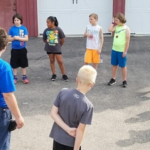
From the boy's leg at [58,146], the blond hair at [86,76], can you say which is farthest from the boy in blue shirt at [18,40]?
the blond hair at [86,76]

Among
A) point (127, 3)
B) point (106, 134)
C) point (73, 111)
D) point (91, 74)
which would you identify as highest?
point (127, 3)

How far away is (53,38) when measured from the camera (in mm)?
7965

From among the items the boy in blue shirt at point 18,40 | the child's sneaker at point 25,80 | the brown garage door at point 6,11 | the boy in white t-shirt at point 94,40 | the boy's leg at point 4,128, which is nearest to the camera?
the boy's leg at point 4,128

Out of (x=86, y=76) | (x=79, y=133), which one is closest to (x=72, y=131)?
(x=79, y=133)

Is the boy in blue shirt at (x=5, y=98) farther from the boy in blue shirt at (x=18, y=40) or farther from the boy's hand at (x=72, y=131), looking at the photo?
the boy in blue shirt at (x=18, y=40)

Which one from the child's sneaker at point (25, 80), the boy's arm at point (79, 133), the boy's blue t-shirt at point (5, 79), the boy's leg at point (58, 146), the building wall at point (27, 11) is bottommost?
the child's sneaker at point (25, 80)

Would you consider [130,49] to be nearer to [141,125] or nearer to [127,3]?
[127,3]

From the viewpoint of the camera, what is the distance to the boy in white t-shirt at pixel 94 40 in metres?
7.98

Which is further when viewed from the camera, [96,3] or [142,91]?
[96,3]

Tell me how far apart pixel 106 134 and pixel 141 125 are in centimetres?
70

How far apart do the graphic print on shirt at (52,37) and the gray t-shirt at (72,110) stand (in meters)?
4.46

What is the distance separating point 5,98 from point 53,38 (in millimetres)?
4387

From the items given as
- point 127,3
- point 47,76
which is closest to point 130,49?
point 127,3

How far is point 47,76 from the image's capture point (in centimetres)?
872
